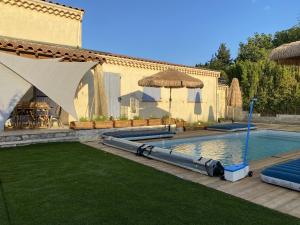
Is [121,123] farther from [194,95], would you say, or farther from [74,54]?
[194,95]

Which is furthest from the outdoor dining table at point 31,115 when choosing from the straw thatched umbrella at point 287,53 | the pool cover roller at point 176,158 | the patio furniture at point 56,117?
the straw thatched umbrella at point 287,53

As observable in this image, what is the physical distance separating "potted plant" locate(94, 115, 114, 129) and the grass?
4647 millimetres

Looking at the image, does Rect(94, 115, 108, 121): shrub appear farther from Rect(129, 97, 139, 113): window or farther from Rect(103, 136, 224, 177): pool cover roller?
Rect(129, 97, 139, 113): window

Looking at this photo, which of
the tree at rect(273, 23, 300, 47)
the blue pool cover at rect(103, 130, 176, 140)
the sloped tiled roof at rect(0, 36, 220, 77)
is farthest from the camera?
the tree at rect(273, 23, 300, 47)

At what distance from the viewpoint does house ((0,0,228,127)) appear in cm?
1312

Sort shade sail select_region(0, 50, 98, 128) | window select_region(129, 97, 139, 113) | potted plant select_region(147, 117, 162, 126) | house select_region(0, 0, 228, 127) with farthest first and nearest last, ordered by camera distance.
Result: 1. window select_region(129, 97, 139, 113)
2. potted plant select_region(147, 117, 162, 126)
3. house select_region(0, 0, 228, 127)
4. shade sail select_region(0, 50, 98, 128)

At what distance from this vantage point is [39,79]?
10203 millimetres

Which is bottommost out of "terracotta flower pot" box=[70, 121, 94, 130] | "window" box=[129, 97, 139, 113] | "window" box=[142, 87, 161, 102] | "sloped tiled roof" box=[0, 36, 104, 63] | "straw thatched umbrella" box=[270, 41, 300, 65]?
"terracotta flower pot" box=[70, 121, 94, 130]

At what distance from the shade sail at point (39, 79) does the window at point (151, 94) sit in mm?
6478

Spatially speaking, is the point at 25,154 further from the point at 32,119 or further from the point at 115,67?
the point at 115,67

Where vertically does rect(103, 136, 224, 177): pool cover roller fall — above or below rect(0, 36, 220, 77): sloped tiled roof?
below

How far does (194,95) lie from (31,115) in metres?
11.6

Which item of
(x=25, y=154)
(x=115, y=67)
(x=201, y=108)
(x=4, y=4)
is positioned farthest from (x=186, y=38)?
(x=25, y=154)

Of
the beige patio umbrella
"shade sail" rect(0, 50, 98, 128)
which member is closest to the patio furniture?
"shade sail" rect(0, 50, 98, 128)
